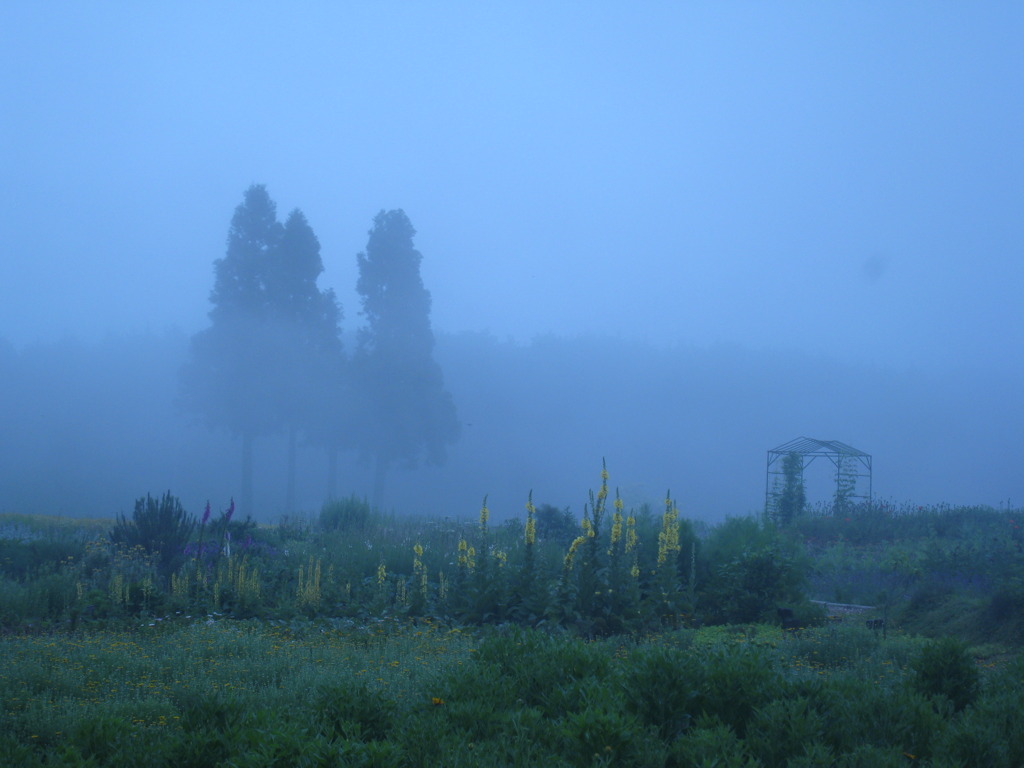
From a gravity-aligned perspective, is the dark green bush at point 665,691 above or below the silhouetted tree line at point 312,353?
below

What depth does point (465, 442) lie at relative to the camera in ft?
128

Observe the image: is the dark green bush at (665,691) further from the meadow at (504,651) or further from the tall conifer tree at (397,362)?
the tall conifer tree at (397,362)

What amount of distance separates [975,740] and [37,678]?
515 centimetres

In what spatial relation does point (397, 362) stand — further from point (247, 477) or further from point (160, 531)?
point (160, 531)

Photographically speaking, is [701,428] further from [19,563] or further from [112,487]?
[19,563]

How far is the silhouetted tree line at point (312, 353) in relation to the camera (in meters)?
28.4

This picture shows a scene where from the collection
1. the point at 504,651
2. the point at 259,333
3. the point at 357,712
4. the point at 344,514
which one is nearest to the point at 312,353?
the point at 259,333

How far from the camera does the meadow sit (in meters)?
3.49

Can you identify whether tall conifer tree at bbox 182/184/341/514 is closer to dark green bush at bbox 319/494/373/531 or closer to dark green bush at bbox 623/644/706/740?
dark green bush at bbox 319/494/373/531

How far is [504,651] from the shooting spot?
4980 millimetres

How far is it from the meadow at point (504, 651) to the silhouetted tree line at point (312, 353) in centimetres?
1449

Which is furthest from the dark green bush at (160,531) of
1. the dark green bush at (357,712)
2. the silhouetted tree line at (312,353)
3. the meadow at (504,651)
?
the silhouetted tree line at (312,353)

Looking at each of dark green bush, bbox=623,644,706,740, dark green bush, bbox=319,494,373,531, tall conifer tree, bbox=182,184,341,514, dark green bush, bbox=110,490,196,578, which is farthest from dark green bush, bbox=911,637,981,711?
tall conifer tree, bbox=182,184,341,514

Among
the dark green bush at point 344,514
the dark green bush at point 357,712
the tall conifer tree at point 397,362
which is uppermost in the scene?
the tall conifer tree at point 397,362
